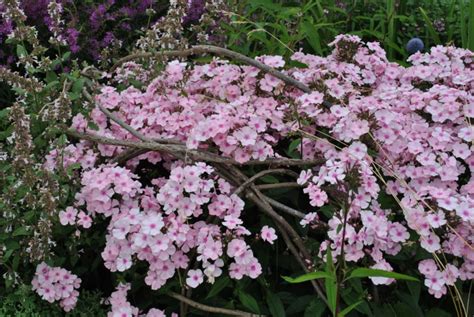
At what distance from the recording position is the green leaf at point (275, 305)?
1.70m

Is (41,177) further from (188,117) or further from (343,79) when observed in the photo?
(343,79)

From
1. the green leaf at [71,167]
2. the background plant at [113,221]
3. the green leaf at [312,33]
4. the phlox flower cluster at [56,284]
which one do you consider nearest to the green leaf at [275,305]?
the background plant at [113,221]

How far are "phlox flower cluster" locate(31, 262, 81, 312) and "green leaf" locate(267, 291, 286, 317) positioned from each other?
50cm

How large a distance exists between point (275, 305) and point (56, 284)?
569 millimetres

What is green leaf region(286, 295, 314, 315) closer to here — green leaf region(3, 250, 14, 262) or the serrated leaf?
the serrated leaf

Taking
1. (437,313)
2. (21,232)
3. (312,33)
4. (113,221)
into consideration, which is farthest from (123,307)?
(312,33)

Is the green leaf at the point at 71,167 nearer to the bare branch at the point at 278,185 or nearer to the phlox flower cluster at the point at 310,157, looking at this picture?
the phlox flower cluster at the point at 310,157

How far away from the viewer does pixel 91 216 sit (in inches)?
74.0

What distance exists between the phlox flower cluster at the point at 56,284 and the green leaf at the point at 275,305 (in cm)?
50

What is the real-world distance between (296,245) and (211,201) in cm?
25

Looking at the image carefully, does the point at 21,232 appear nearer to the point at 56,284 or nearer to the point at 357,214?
the point at 56,284

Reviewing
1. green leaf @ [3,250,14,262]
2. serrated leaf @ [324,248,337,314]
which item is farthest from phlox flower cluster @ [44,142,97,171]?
serrated leaf @ [324,248,337,314]

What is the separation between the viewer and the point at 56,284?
1.80 metres

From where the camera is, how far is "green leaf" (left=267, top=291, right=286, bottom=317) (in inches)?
66.9
